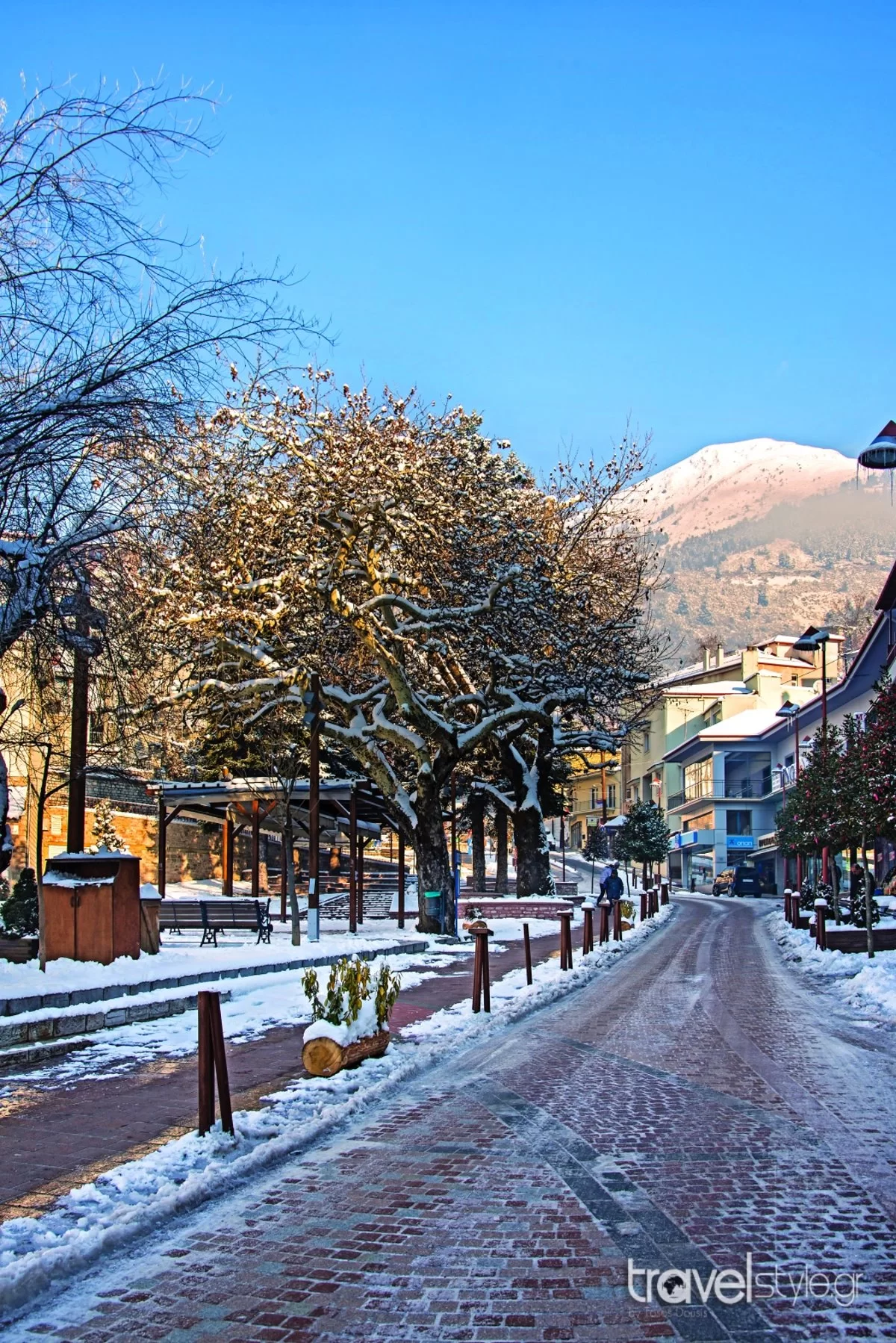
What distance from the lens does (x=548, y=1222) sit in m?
5.18

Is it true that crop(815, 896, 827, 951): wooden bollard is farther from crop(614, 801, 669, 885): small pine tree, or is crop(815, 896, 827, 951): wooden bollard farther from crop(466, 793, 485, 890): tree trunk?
crop(614, 801, 669, 885): small pine tree

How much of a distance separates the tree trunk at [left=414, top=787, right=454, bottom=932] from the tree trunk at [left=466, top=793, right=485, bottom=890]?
16.4 metres

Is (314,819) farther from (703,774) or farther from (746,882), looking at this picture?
(703,774)

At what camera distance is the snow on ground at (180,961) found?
37.9ft

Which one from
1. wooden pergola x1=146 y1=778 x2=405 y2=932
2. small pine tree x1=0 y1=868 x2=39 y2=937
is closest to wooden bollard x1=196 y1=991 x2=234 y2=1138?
small pine tree x1=0 y1=868 x2=39 y2=937

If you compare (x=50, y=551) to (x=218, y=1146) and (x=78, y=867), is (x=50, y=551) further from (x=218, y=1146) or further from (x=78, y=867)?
(x=78, y=867)

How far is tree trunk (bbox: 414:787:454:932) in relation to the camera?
997 inches

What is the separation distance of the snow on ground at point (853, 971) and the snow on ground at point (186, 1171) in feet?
19.5

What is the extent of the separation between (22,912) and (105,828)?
1953 cm

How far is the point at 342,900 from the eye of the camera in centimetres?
3850

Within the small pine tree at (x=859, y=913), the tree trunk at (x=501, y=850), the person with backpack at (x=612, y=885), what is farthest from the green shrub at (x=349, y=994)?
the tree trunk at (x=501, y=850)

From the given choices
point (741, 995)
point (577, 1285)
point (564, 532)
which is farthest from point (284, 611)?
point (577, 1285)

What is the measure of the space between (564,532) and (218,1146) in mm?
25643

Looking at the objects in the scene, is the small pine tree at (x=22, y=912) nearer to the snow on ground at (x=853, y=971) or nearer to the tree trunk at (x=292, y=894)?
the tree trunk at (x=292, y=894)
